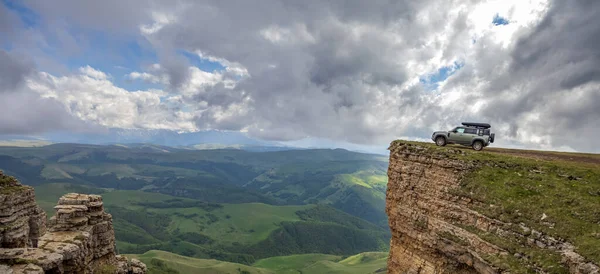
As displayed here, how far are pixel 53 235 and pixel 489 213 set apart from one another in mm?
33055

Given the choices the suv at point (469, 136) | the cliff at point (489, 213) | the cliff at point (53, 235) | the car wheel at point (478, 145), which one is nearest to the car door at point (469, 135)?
the suv at point (469, 136)

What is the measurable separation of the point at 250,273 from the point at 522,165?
193473mm

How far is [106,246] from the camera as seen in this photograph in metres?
26.6

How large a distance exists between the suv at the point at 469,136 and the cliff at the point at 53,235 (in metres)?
37.1

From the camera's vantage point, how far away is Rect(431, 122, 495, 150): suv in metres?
32.9

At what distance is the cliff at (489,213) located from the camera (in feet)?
58.0

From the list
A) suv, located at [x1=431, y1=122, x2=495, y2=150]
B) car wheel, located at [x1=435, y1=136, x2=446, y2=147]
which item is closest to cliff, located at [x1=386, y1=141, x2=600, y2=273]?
car wheel, located at [x1=435, y1=136, x2=446, y2=147]

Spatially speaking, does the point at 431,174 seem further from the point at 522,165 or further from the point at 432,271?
the point at 432,271

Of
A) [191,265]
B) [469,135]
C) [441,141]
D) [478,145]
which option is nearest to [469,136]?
[469,135]

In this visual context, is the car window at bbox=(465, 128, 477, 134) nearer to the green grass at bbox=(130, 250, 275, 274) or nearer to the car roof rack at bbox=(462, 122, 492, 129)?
the car roof rack at bbox=(462, 122, 492, 129)

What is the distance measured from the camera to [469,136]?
110ft

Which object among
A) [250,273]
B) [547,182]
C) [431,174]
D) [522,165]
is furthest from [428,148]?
[250,273]

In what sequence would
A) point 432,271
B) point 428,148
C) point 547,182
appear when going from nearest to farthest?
point 547,182
point 432,271
point 428,148

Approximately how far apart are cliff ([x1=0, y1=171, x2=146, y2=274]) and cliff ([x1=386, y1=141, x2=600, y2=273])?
27.9 meters
